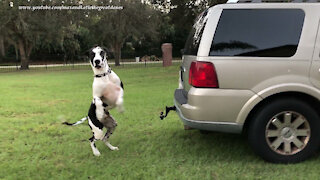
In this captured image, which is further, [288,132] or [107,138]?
[107,138]

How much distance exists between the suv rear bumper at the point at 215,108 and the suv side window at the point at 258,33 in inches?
19.4

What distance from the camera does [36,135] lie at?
5641 millimetres

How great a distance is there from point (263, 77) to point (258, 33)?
21.9 inches

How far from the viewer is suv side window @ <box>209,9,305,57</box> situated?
3.90 meters

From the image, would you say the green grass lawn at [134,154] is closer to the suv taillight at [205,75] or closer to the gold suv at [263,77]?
the gold suv at [263,77]

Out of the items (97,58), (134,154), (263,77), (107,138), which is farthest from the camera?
(107,138)

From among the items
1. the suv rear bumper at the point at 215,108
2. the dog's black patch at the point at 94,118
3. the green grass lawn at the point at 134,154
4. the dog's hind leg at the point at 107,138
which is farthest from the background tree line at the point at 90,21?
the suv rear bumper at the point at 215,108

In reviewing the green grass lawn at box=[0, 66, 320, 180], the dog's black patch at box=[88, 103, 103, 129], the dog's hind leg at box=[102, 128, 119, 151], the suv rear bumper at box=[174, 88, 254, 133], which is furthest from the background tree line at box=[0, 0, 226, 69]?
the suv rear bumper at box=[174, 88, 254, 133]

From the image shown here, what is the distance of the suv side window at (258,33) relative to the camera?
12.8ft

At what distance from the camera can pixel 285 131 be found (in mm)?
3939

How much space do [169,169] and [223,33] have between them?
181cm

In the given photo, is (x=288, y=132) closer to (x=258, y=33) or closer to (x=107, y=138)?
(x=258, y=33)

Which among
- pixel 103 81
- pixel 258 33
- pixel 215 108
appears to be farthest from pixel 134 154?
pixel 258 33

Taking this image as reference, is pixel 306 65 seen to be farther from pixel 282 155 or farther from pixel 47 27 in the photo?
pixel 47 27
